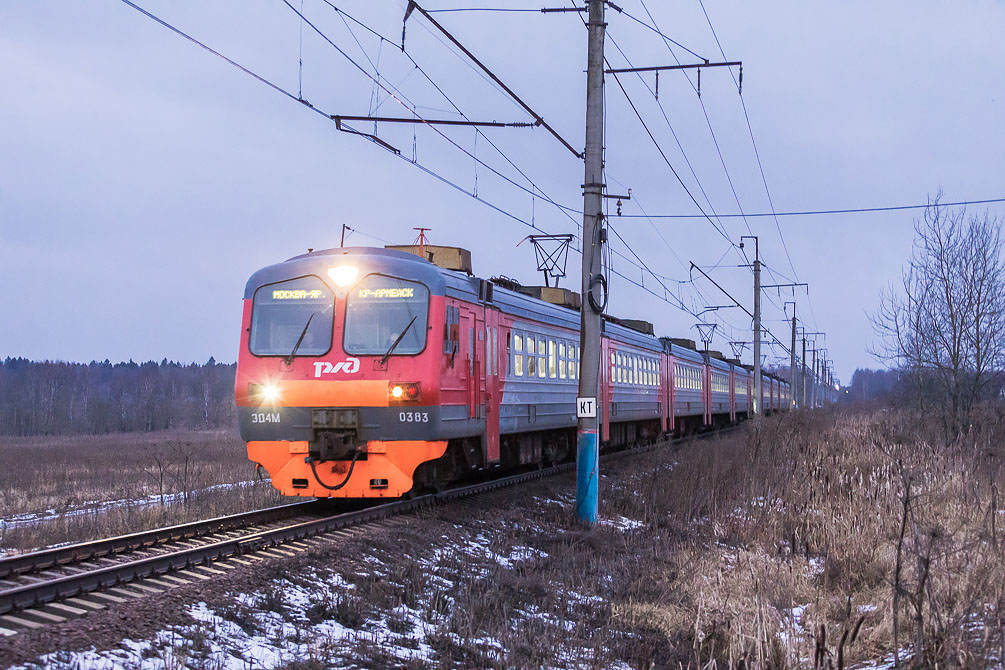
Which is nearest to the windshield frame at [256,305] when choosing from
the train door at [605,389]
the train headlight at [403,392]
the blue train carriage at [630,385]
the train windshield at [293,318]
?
the train windshield at [293,318]

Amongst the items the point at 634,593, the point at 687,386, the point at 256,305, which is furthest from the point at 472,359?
the point at 687,386

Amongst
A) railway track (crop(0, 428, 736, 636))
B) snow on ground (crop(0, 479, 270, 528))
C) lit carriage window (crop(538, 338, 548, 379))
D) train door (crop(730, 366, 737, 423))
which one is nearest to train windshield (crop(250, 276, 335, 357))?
railway track (crop(0, 428, 736, 636))

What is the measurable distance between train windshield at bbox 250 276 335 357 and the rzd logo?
7.7 inches

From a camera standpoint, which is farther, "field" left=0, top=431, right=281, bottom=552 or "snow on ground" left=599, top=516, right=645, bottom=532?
"snow on ground" left=599, top=516, right=645, bottom=532

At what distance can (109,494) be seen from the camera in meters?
18.9

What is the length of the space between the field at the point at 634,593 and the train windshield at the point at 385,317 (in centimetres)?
214

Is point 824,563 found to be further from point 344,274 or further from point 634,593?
point 344,274

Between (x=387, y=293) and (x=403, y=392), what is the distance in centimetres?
131

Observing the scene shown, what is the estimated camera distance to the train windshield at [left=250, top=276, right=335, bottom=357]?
11375 mm

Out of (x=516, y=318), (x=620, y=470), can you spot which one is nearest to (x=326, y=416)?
(x=516, y=318)

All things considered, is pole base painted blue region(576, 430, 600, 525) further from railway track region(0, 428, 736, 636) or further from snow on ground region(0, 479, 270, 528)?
snow on ground region(0, 479, 270, 528)

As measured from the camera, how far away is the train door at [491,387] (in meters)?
13.1

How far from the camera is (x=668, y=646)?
21.8ft

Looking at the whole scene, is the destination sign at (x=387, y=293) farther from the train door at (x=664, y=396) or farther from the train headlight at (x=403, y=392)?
the train door at (x=664, y=396)
